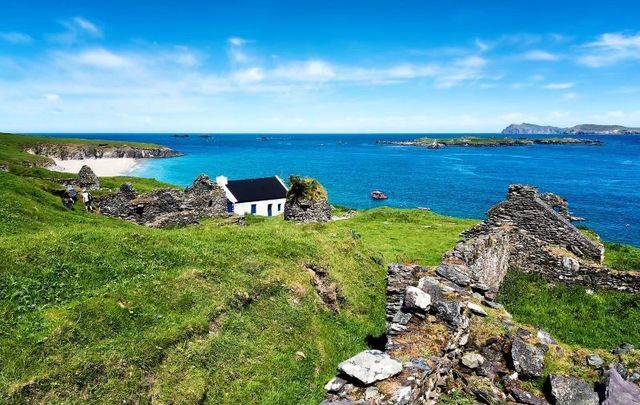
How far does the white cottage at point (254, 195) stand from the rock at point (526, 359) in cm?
4667

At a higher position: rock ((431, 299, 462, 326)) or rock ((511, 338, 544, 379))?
rock ((431, 299, 462, 326))

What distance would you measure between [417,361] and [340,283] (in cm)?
864

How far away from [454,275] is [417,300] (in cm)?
288

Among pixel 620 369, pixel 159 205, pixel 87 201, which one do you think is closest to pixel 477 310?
pixel 620 369

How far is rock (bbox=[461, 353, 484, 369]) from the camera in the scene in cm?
1030

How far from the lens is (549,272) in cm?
2117

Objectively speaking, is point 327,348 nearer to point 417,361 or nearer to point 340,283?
point 340,283

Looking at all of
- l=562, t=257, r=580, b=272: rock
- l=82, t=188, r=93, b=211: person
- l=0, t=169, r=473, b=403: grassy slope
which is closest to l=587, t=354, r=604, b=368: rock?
l=0, t=169, r=473, b=403: grassy slope

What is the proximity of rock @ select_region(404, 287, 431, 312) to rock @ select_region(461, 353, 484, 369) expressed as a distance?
151 cm

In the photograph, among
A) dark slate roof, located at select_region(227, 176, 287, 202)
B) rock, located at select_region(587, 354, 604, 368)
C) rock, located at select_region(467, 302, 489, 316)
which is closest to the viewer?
rock, located at select_region(587, 354, 604, 368)

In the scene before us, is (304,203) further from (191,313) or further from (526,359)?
(526,359)

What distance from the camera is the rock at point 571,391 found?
9.05 meters

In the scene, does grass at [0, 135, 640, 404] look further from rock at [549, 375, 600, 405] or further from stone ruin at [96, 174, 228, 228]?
stone ruin at [96, 174, 228, 228]

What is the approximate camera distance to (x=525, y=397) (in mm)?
9508
